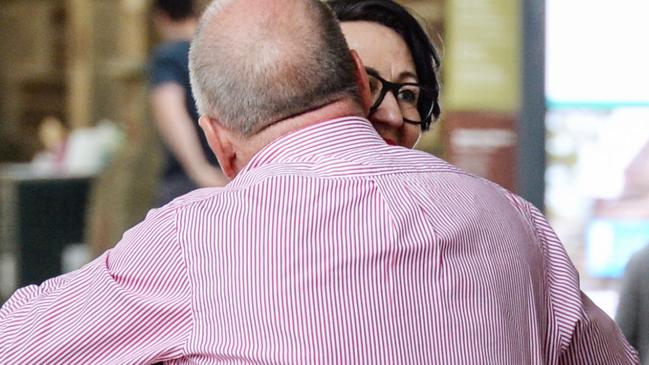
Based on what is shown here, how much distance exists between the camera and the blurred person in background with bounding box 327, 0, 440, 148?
2541 millimetres

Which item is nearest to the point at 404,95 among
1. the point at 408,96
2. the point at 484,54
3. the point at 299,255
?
the point at 408,96

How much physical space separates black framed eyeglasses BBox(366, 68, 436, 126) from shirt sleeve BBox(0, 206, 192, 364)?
2.03 feet

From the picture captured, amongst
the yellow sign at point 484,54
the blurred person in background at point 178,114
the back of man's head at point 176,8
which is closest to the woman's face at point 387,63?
the yellow sign at point 484,54

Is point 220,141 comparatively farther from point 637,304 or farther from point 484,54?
point 484,54

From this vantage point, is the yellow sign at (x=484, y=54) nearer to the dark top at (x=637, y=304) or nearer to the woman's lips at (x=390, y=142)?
the dark top at (x=637, y=304)

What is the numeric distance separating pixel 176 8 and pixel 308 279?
13.2ft

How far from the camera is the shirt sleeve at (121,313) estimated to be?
1.97 m

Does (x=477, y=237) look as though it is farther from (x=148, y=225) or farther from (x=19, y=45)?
(x=19, y=45)

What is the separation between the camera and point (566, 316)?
220cm

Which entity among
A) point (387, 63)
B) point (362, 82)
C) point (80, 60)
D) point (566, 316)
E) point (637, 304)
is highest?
point (362, 82)

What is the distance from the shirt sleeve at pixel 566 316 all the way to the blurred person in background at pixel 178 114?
3.36 m

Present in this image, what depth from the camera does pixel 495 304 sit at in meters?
2.02

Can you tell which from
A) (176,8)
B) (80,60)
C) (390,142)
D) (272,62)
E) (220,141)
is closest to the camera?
(272,62)

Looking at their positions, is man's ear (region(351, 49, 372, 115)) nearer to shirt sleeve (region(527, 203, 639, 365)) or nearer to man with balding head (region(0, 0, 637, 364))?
man with balding head (region(0, 0, 637, 364))
